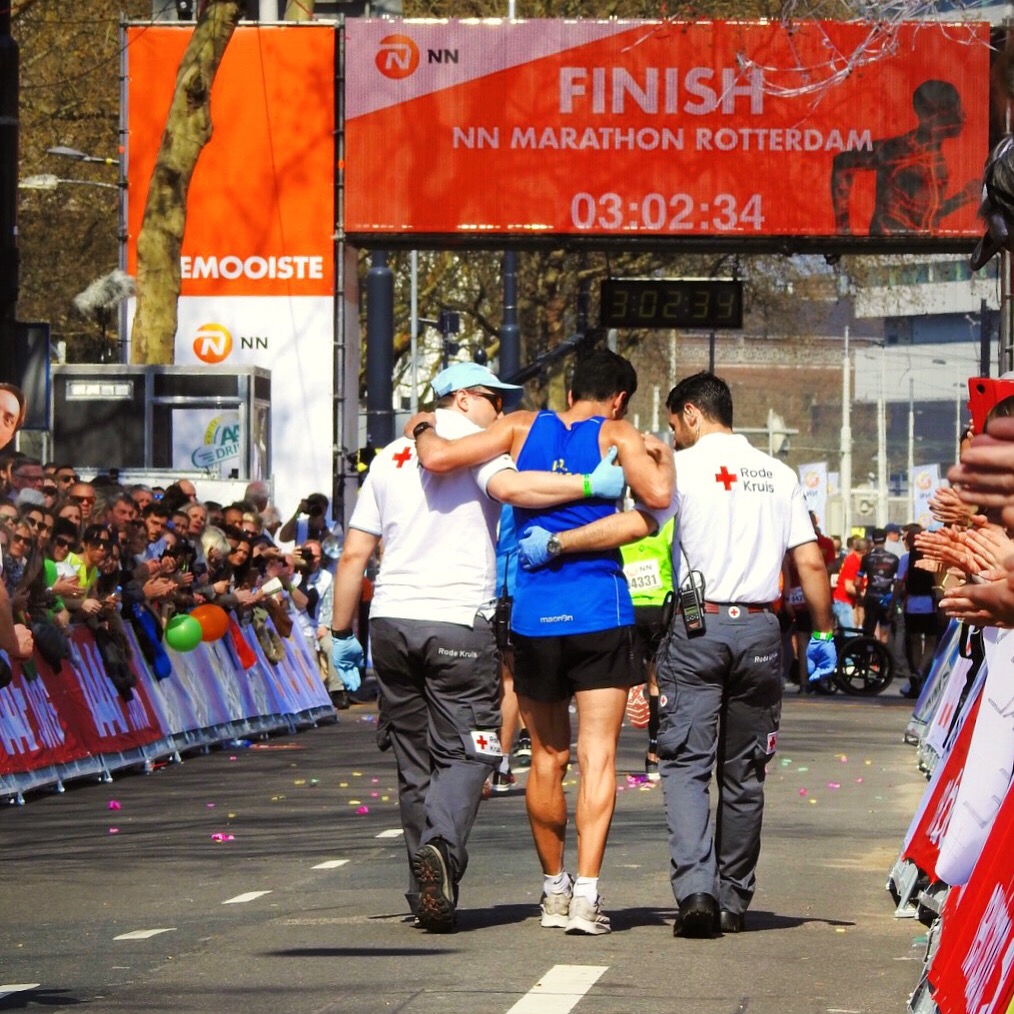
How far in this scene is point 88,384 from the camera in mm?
27969

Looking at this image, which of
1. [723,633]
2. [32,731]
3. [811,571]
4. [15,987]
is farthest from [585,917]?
[32,731]

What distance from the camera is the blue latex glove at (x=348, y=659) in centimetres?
1025

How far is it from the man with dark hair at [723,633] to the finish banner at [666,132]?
20731 millimetres

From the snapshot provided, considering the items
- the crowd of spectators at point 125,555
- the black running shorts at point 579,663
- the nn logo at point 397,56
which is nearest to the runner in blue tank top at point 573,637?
the black running shorts at point 579,663

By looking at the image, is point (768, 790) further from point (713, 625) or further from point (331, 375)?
point (331, 375)

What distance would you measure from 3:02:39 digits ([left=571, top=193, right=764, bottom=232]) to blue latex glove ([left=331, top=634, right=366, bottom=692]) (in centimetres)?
1986

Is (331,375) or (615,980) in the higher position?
(331,375)

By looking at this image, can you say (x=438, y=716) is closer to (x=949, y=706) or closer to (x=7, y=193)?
(x=7, y=193)

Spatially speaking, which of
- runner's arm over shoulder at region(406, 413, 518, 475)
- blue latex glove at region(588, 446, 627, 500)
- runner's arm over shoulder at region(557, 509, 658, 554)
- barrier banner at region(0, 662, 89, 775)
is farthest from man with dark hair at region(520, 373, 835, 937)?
barrier banner at region(0, 662, 89, 775)

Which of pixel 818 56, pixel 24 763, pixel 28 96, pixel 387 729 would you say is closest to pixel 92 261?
pixel 28 96

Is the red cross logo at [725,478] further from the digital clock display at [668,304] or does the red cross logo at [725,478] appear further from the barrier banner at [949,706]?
the digital clock display at [668,304]

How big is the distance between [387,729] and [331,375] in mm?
21654

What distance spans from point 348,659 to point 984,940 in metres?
4.97

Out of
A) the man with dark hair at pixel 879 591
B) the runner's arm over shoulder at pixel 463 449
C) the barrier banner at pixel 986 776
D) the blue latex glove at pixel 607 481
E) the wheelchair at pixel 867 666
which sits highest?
the runner's arm over shoulder at pixel 463 449
